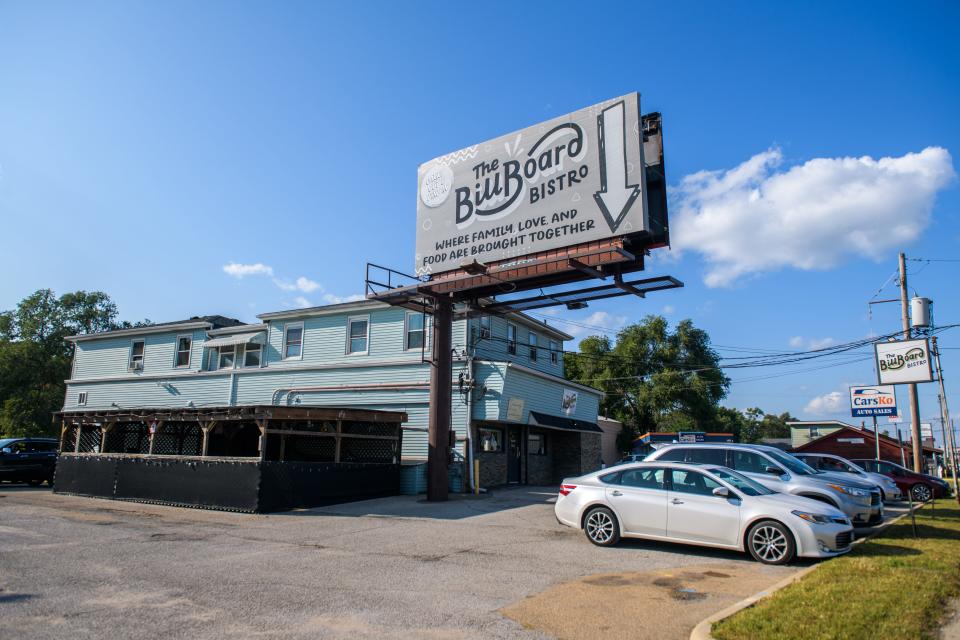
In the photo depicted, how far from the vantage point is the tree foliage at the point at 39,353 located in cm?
4069

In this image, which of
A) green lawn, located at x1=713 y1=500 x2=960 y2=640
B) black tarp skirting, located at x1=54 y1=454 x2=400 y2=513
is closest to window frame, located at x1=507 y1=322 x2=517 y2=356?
black tarp skirting, located at x1=54 y1=454 x2=400 y2=513

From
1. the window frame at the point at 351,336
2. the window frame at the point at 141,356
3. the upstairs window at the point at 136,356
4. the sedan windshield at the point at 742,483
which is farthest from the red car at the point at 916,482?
the upstairs window at the point at 136,356

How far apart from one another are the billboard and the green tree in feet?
101

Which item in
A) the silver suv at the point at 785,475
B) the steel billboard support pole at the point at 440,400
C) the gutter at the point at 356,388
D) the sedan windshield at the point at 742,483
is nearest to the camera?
the sedan windshield at the point at 742,483

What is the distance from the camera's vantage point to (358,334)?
24812 millimetres

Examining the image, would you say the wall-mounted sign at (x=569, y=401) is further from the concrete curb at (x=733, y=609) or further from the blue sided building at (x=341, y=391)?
the concrete curb at (x=733, y=609)

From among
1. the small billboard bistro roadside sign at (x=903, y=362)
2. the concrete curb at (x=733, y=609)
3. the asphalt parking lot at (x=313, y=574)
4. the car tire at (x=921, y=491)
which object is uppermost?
the small billboard bistro roadside sign at (x=903, y=362)

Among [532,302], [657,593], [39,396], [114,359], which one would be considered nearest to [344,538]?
[657,593]

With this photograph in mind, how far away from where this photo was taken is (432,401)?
1888cm

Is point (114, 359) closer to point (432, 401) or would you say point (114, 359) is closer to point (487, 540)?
point (432, 401)

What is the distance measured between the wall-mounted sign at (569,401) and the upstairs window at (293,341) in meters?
10.9

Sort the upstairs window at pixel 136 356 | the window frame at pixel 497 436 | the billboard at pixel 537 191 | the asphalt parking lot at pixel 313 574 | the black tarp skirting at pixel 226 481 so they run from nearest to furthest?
the asphalt parking lot at pixel 313 574, the billboard at pixel 537 191, the black tarp skirting at pixel 226 481, the window frame at pixel 497 436, the upstairs window at pixel 136 356

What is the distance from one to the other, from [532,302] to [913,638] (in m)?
13.6

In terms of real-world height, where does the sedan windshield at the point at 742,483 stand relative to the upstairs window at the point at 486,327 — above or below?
below
